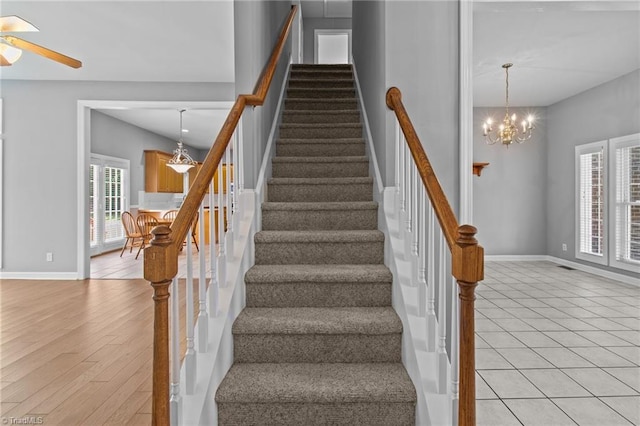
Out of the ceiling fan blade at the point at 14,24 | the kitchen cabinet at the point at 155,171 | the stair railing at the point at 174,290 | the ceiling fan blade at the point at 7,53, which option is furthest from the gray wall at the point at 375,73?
the kitchen cabinet at the point at 155,171

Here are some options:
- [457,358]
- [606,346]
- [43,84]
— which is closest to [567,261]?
[606,346]

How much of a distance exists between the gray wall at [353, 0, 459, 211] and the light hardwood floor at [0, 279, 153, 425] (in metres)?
2.12

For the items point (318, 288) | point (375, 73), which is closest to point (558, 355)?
point (318, 288)

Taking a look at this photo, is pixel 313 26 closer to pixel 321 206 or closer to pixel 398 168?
pixel 321 206

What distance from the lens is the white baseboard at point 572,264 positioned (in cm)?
522

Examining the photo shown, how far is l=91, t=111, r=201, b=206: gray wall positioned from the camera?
723 centimetres

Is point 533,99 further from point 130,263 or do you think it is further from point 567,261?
point 130,263

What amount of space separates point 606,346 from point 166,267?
3480mm

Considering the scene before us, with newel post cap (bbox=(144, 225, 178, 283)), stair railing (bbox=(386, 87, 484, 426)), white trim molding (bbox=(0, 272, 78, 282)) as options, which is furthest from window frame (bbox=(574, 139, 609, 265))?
white trim molding (bbox=(0, 272, 78, 282))

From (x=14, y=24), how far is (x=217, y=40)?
1894 millimetres

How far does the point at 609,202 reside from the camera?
5.52 m

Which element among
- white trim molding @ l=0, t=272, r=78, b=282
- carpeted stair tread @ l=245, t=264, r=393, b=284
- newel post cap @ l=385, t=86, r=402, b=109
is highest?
newel post cap @ l=385, t=86, r=402, b=109

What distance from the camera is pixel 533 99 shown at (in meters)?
6.63

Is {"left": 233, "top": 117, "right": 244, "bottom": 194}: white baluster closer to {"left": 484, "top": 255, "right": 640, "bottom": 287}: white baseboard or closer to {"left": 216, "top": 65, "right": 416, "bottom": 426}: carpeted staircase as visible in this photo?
{"left": 216, "top": 65, "right": 416, "bottom": 426}: carpeted staircase
